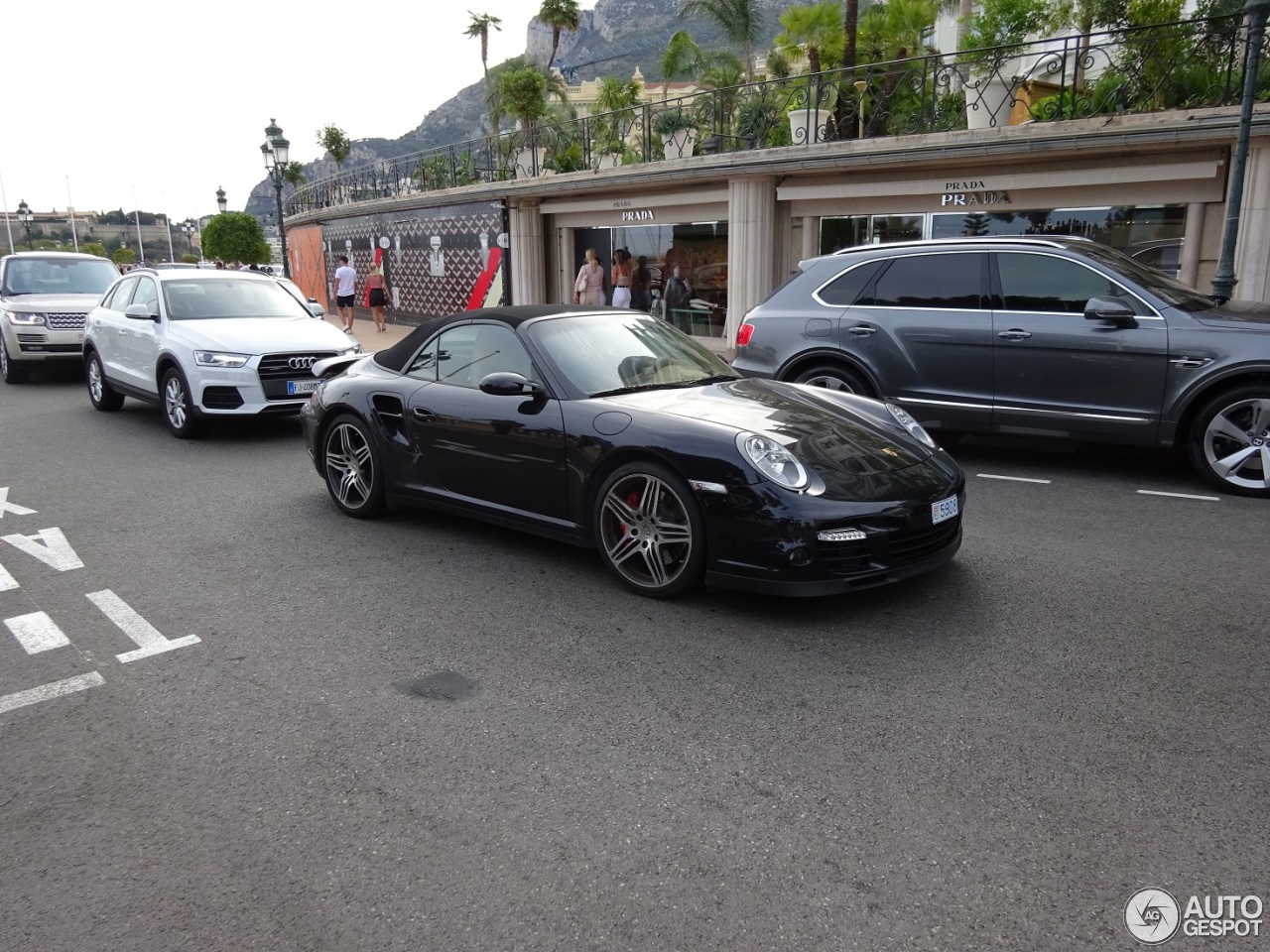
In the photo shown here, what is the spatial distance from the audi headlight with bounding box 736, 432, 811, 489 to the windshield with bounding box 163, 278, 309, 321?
7580mm

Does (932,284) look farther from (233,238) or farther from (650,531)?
(233,238)

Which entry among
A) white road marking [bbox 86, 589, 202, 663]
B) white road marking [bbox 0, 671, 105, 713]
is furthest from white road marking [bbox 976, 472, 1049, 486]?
white road marking [bbox 0, 671, 105, 713]

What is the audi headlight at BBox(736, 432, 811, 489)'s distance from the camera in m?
4.37

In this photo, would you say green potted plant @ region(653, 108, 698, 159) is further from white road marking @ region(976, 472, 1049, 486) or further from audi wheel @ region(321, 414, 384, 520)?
audi wheel @ region(321, 414, 384, 520)

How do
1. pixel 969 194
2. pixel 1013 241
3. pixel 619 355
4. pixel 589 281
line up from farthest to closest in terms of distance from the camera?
pixel 589 281, pixel 969 194, pixel 1013 241, pixel 619 355

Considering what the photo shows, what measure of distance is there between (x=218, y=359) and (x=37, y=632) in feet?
17.0

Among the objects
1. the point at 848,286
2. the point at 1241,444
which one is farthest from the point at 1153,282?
the point at 848,286

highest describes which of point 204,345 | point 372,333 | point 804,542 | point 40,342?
point 204,345

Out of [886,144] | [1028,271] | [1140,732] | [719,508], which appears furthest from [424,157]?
[1140,732]

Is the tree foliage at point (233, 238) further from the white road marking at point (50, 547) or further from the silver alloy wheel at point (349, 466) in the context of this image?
the silver alloy wheel at point (349, 466)

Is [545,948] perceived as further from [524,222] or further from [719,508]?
[524,222]

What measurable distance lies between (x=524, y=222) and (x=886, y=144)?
10279 mm

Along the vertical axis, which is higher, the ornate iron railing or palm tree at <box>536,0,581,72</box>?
palm tree at <box>536,0,581,72</box>

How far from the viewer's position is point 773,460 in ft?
14.6
